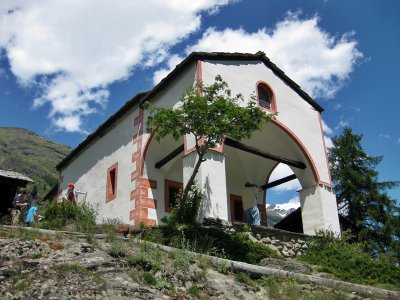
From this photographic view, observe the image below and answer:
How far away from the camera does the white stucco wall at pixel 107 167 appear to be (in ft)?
60.4

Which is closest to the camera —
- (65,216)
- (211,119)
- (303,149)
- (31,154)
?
(211,119)

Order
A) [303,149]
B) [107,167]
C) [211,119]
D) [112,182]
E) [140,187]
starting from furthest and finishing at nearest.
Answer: [107,167]
[112,182]
[303,149]
[140,187]
[211,119]

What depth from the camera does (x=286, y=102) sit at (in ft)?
61.4

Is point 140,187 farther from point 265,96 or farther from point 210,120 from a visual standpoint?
point 265,96

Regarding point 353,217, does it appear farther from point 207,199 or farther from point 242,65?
point 207,199

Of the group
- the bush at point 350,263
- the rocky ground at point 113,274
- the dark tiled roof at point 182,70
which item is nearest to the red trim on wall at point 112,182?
the dark tiled roof at point 182,70

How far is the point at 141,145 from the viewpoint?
1805 cm

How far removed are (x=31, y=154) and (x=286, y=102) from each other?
147346 millimetres

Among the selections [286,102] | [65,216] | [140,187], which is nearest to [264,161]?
[286,102]

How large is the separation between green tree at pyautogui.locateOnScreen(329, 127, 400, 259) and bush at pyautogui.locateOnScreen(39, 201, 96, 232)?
1230 centimetres

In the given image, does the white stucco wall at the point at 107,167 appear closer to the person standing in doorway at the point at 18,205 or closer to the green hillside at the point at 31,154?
the person standing in doorway at the point at 18,205

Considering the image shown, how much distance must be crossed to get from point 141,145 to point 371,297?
10.3 meters

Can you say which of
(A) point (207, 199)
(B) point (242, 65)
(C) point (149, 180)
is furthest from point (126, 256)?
(B) point (242, 65)

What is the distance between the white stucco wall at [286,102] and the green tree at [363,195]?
202 inches
